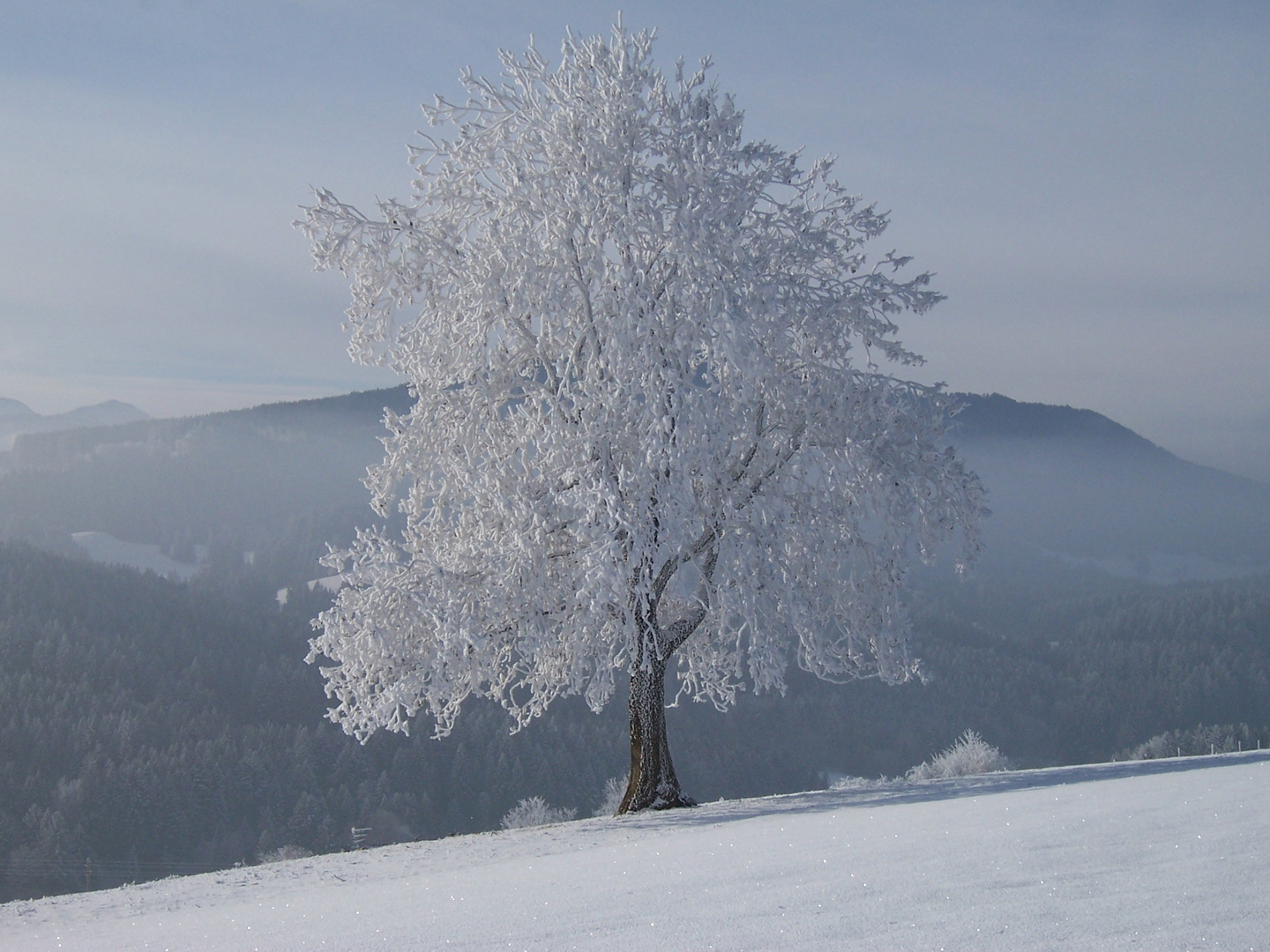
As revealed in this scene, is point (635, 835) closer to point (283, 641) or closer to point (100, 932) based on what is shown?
point (100, 932)

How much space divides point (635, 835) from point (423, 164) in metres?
8.58

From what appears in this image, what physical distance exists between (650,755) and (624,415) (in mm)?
4700

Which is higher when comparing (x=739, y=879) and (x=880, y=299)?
(x=880, y=299)

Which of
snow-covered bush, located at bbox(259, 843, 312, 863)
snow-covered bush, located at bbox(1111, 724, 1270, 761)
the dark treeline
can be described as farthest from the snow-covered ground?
the dark treeline

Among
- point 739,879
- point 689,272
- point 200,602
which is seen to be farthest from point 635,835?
point 200,602

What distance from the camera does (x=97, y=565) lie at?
127062 millimetres


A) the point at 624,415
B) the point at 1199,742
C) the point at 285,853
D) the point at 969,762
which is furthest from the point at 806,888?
the point at 1199,742

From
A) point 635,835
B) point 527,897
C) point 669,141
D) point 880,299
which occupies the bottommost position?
point 635,835

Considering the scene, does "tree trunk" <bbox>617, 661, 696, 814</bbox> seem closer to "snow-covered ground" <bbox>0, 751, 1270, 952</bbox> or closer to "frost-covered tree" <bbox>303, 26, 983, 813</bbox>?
"frost-covered tree" <bbox>303, 26, 983, 813</bbox>

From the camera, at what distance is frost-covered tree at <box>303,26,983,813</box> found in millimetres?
10703

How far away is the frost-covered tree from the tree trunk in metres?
0.04

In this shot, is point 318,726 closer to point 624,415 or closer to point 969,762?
point 969,762

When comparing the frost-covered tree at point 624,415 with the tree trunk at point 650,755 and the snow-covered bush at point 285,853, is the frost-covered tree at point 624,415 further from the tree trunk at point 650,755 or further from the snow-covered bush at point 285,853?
the snow-covered bush at point 285,853

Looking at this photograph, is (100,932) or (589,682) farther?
(589,682)
